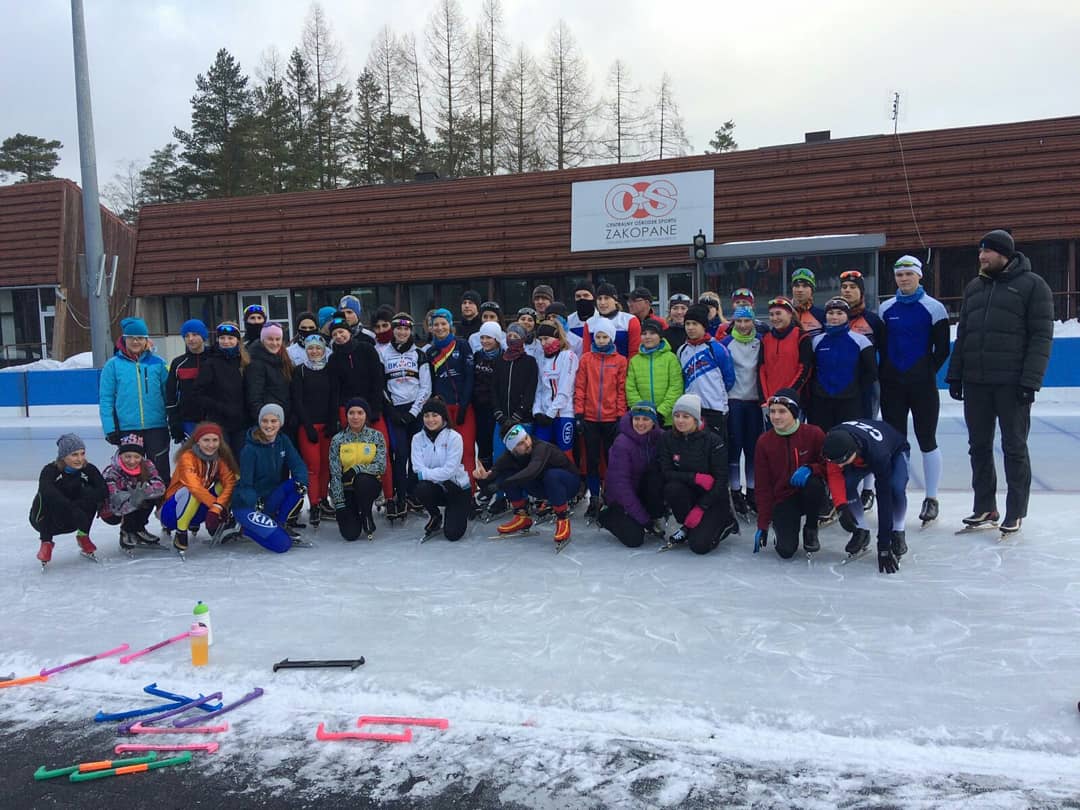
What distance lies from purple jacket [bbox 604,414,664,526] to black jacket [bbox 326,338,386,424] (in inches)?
79.5

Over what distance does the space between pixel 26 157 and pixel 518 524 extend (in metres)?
44.4

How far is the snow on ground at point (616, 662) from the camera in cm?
285

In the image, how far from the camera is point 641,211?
18.3 metres

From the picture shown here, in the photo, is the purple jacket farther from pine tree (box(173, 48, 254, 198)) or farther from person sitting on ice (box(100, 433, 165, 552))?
pine tree (box(173, 48, 254, 198))

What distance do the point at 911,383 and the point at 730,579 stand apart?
6.55ft

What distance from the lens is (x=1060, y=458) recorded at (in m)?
8.23

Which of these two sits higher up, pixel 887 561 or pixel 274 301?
pixel 274 301

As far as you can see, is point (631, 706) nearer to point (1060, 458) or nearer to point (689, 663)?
point (689, 663)

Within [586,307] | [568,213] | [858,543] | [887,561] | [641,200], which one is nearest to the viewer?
[887,561]

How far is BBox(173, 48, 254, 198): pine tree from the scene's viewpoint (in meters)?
36.8

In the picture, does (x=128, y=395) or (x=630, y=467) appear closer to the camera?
(x=630, y=467)

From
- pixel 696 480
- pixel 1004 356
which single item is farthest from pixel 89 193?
pixel 1004 356

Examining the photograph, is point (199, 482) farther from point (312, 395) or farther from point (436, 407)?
point (436, 407)

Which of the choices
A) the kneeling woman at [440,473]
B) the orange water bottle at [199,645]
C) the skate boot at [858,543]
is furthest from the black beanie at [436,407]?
the skate boot at [858,543]
